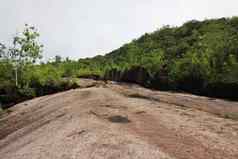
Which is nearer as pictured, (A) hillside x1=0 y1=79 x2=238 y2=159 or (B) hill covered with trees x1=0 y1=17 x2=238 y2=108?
(A) hillside x1=0 y1=79 x2=238 y2=159

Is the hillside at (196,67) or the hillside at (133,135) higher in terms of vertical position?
the hillside at (196,67)

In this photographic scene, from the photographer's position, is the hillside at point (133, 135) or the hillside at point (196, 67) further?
the hillside at point (196, 67)

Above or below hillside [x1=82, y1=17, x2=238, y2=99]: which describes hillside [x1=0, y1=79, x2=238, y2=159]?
below

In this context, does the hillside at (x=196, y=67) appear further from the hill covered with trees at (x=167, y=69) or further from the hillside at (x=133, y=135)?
the hillside at (x=133, y=135)

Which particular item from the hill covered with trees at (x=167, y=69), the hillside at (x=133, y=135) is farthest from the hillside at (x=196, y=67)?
the hillside at (x=133, y=135)

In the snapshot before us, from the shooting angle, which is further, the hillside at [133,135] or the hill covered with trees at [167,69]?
the hill covered with trees at [167,69]

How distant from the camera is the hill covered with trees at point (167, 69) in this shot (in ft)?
104

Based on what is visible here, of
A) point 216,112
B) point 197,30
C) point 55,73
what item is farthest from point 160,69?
point 216,112

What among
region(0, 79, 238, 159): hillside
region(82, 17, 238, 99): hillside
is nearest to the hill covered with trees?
region(82, 17, 238, 99): hillside

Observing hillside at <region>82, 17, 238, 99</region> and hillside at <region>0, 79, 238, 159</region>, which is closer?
hillside at <region>0, 79, 238, 159</region>

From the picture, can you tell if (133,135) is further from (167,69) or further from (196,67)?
(167,69)

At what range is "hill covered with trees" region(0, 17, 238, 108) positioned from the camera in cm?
3156

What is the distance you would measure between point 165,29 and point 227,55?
36.3m

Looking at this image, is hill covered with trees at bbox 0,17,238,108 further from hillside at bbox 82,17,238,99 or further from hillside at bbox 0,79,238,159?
hillside at bbox 0,79,238,159
